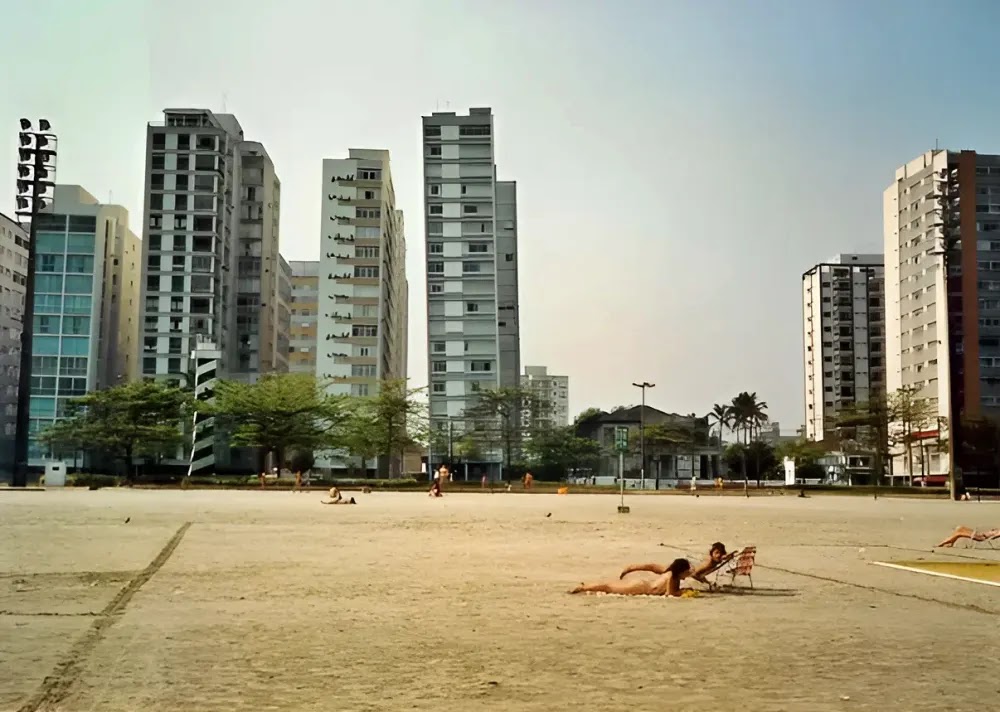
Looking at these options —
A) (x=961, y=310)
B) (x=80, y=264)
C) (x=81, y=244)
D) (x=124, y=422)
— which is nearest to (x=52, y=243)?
(x=81, y=244)

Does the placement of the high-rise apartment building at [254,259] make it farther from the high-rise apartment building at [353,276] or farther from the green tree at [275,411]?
the green tree at [275,411]

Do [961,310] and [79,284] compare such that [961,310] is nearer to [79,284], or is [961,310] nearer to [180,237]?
[180,237]

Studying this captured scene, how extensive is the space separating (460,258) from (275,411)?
3526 centimetres

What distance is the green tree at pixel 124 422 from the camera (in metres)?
72.6

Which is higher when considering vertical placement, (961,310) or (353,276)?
(353,276)

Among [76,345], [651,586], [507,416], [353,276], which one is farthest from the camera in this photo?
[353,276]

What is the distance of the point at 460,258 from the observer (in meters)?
105

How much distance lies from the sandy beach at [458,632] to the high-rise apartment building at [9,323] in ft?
225

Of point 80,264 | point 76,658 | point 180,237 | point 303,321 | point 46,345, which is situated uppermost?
point 180,237

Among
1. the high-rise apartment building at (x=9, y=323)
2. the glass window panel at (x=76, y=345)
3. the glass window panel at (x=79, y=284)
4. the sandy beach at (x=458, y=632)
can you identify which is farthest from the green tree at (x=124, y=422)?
the sandy beach at (x=458, y=632)

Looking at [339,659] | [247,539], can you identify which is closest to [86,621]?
[339,659]

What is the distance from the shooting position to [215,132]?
96.9 meters

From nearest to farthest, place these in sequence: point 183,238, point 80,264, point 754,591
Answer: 1. point 754,591
2. point 80,264
3. point 183,238

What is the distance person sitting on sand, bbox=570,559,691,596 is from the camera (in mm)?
12078
